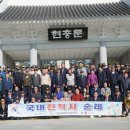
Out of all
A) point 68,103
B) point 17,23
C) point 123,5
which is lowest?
point 68,103

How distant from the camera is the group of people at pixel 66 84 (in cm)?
1133

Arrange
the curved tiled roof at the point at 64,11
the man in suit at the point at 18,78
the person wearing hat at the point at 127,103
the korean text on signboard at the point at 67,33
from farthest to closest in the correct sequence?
the curved tiled roof at the point at 64,11
the korean text on signboard at the point at 67,33
the man in suit at the point at 18,78
the person wearing hat at the point at 127,103

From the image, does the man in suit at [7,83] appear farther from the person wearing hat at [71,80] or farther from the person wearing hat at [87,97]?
the person wearing hat at [87,97]

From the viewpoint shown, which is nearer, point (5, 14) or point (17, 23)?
point (17, 23)

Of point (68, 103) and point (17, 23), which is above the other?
point (17, 23)

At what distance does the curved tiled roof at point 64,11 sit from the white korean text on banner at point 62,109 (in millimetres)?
3842

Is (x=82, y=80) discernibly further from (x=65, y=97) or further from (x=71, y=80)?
(x=65, y=97)

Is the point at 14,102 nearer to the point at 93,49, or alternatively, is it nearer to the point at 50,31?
the point at 50,31

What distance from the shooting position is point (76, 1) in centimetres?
1756

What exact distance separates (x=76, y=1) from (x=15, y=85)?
23.6ft

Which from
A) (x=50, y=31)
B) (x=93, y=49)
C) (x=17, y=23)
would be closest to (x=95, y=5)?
(x=93, y=49)

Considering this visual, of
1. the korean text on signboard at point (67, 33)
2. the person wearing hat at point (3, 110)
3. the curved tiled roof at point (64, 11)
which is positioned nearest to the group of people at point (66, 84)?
the person wearing hat at point (3, 110)

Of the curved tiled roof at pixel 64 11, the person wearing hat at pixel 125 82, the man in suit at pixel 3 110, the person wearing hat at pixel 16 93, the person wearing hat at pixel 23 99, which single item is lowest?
the man in suit at pixel 3 110

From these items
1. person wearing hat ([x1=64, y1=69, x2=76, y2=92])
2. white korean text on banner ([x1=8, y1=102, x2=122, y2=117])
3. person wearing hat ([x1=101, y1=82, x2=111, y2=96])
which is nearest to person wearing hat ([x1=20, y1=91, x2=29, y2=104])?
white korean text on banner ([x1=8, y1=102, x2=122, y2=117])
